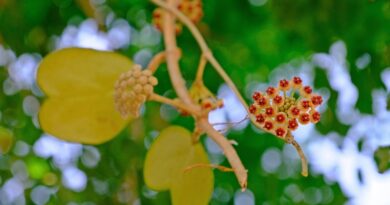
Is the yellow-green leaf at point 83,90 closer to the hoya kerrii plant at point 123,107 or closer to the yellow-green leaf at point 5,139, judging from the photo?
the hoya kerrii plant at point 123,107

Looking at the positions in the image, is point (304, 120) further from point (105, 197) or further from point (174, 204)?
point (105, 197)

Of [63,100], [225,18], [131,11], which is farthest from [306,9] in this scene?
[63,100]

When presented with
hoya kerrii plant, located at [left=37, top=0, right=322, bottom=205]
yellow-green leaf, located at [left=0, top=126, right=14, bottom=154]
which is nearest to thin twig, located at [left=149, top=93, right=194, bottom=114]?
hoya kerrii plant, located at [left=37, top=0, right=322, bottom=205]

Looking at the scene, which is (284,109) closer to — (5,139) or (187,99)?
(187,99)

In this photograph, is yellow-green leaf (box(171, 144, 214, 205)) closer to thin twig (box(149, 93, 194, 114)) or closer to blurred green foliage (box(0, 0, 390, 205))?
thin twig (box(149, 93, 194, 114))

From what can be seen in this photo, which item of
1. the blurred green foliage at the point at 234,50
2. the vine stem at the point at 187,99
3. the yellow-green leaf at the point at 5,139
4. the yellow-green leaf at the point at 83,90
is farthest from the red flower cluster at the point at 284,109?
the yellow-green leaf at the point at 5,139

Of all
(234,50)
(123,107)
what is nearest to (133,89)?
(123,107)

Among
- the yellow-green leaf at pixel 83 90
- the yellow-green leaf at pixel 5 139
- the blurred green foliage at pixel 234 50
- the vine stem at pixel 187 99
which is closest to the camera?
the vine stem at pixel 187 99
